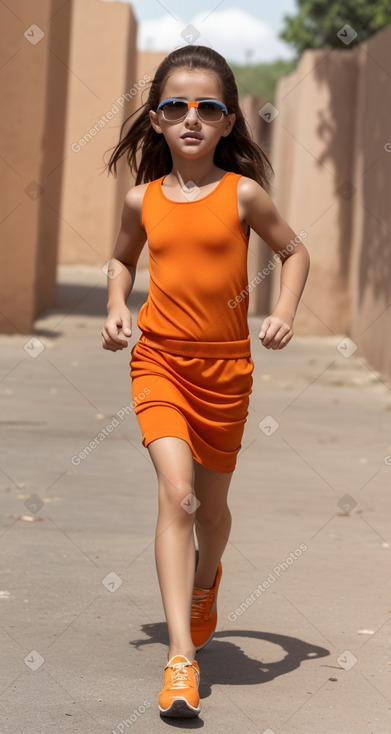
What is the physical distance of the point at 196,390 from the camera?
386cm

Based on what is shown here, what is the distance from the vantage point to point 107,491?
21.3ft

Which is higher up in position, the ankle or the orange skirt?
the orange skirt

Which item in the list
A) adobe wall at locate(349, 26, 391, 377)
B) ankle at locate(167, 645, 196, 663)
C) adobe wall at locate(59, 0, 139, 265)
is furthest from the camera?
adobe wall at locate(59, 0, 139, 265)

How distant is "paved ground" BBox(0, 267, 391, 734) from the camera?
372 cm

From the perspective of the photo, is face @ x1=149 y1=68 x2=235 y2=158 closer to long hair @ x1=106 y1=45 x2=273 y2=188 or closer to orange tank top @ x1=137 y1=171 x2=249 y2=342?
long hair @ x1=106 y1=45 x2=273 y2=188

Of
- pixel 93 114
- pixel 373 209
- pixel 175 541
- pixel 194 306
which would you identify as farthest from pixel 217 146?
pixel 93 114

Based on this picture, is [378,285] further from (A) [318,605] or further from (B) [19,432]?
(A) [318,605]

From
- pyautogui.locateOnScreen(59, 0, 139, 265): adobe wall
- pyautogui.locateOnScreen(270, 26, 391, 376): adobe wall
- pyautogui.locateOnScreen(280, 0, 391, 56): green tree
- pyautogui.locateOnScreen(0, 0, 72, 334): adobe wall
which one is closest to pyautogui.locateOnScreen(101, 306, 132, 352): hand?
pyautogui.locateOnScreen(0, 0, 72, 334): adobe wall

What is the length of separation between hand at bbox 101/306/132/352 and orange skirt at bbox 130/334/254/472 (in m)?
0.12

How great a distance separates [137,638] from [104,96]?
22.6 m

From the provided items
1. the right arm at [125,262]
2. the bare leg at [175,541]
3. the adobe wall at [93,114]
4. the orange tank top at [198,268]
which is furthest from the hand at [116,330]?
the adobe wall at [93,114]

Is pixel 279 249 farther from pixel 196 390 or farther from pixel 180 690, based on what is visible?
pixel 180 690

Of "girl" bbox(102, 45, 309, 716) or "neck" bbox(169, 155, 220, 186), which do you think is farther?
"neck" bbox(169, 155, 220, 186)

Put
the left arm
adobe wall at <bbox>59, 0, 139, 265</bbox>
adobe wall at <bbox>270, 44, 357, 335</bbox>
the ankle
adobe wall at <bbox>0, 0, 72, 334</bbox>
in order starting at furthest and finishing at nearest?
1. adobe wall at <bbox>59, 0, 139, 265</bbox>
2. adobe wall at <bbox>270, 44, 357, 335</bbox>
3. adobe wall at <bbox>0, 0, 72, 334</bbox>
4. the left arm
5. the ankle
